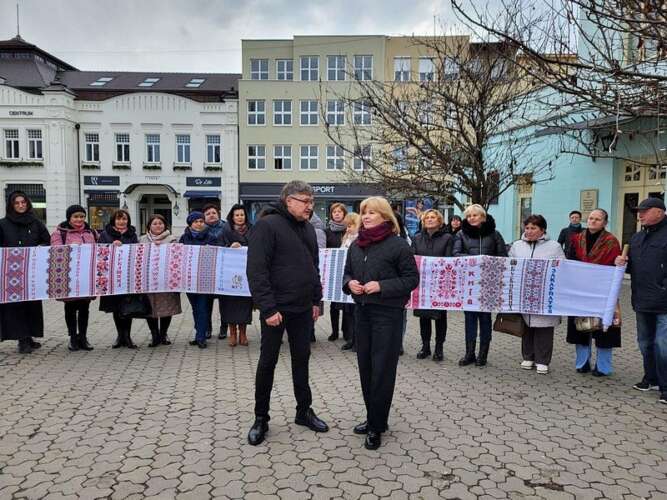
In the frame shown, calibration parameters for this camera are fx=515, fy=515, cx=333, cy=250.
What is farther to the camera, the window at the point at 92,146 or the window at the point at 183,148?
the window at the point at 183,148

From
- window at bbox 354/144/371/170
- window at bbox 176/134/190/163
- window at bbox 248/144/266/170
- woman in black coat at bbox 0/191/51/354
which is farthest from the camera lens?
window at bbox 248/144/266/170

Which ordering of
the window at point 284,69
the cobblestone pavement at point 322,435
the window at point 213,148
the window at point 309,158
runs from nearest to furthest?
the cobblestone pavement at point 322,435
the window at point 213,148
the window at point 309,158
the window at point 284,69

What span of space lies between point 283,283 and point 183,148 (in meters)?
35.4

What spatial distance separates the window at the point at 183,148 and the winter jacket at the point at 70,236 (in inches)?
1222

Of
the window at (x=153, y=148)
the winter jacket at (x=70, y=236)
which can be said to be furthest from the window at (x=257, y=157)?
the winter jacket at (x=70, y=236)

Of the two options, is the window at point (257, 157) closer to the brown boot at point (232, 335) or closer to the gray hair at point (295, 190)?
the brown boot at point (232, 335)

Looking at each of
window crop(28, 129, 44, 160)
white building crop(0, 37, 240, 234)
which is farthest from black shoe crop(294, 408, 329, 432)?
window crop(28, 129, 44, 160)

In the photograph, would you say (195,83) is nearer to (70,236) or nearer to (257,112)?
(257,112)

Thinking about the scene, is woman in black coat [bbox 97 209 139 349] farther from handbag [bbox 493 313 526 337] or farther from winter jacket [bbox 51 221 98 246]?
handbag [bbox 493 313 526 337]

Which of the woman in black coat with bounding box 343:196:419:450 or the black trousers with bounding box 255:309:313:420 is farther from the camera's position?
the black trousers with bounding box 255:309:313:420

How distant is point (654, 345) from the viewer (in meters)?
5.39

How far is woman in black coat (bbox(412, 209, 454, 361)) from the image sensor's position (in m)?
6.76

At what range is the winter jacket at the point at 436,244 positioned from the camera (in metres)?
6.88

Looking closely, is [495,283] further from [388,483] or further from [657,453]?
[388,483]
